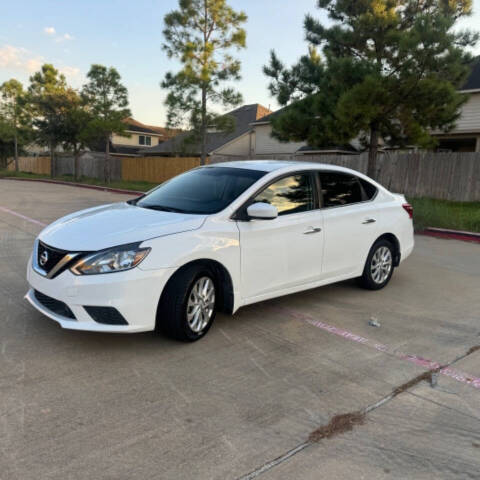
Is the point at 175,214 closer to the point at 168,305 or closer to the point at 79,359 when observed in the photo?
the point at 168,305

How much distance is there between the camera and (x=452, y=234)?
10.8 m

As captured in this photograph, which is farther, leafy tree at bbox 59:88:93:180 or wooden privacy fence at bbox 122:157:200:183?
leafy tree at bbox 59:88:93:180

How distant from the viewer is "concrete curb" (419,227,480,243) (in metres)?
10.4

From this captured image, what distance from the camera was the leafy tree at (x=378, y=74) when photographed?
12.9 meters

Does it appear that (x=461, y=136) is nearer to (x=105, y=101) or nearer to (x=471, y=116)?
(x=471, y=116)

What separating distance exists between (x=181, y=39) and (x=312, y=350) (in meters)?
20.9

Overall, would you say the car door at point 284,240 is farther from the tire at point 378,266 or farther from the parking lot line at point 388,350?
the tire at point 378,266

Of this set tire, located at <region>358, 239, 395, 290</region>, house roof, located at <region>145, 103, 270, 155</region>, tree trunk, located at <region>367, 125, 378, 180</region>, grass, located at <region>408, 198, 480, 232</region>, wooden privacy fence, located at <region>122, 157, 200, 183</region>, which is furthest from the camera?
house roof, located at <region>145, 103, 270, 155</region>

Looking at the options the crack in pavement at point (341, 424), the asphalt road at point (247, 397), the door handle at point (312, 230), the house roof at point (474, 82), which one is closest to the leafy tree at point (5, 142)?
the house roof at point (474, 82)

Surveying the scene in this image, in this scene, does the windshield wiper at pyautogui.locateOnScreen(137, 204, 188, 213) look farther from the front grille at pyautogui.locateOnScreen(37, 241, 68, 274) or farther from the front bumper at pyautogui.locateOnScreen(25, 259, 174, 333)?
the front grille at pyautogui.locateOnScreen(37, 241, 68, 274)

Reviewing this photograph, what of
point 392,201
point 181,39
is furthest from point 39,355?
point 181,39

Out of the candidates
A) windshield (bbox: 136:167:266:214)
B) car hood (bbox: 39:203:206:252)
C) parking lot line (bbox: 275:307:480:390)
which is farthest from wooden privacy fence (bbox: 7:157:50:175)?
parking lot line (bbox: 275:307:480:390)

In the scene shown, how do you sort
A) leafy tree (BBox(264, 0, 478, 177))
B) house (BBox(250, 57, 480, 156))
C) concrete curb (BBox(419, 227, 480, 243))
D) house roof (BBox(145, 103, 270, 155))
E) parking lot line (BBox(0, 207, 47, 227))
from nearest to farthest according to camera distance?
concrete curb (BBox(419, 227, 480, 243))
parking lot line (BBox(0, 207, 47, 227))
leafy tree (BBox(264, 0, 478, 177))
house (BBox(250, 57, 480, 156))
house roof (BBox(145, 103, 270, 155))

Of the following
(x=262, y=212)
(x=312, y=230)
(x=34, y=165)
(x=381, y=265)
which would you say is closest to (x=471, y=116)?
(x=381, y=265)
